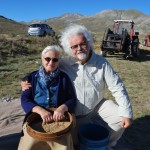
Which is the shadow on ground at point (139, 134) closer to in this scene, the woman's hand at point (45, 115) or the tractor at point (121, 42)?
the woman's hand at point (45, 115)

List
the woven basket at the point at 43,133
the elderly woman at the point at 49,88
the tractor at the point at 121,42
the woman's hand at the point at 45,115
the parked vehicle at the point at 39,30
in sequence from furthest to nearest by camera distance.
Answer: the parked vehicle at the point at 39,30
the tractor at the point at 121,42
the elderly woman at the point at 49,88
the woman's hand at the point at 45,115
the woven basket at the point at 43,133

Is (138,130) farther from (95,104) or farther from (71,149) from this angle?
(71,149)

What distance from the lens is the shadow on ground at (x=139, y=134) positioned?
4078mm

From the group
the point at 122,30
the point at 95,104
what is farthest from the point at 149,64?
the point at 95,104

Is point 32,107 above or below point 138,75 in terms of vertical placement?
above

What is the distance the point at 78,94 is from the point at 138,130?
1499 millimetres

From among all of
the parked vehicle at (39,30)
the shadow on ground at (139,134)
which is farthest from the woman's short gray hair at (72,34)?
the parked vehicle at (39,30)

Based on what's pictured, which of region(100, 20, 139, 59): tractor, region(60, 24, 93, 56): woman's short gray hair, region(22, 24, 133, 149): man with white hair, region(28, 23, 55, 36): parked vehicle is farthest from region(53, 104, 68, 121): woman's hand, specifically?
region(28, 23, 55, 36): parked vehicle

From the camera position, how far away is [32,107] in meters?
3.13

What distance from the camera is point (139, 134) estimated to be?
440 cm

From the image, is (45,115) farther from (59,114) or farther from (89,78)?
(89,78)

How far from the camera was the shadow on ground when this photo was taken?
4.08 m

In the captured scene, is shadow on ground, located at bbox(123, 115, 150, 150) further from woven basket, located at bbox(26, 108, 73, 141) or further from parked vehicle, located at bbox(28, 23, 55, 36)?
parked vehicle, located at bbox(28, 23, 55, 36)

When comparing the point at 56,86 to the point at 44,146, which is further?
the point at 56,86
